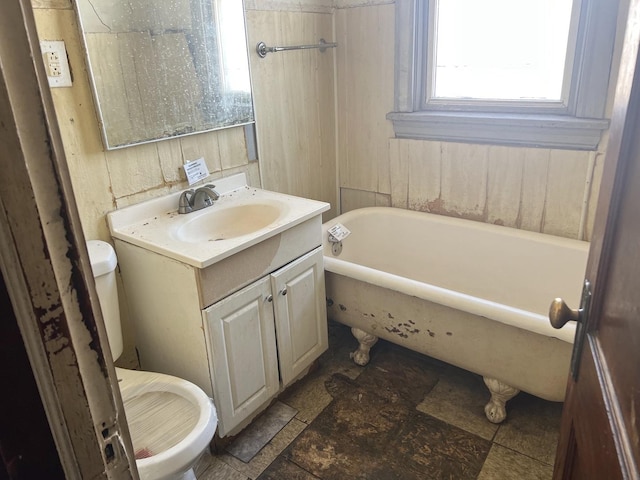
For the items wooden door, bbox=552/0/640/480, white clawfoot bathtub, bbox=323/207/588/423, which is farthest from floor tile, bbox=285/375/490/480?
wooden door, bbox=552/0/640/480

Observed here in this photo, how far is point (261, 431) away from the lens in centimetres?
198

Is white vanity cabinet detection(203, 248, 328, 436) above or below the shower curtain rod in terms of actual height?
below

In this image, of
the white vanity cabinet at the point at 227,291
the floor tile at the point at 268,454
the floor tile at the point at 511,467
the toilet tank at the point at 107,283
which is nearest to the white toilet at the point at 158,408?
the toilet tank at the point at 107,283

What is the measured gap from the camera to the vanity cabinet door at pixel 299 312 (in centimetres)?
196

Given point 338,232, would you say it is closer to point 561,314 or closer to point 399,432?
point 399,432

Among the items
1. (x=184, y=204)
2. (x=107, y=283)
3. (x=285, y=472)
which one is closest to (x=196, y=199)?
(x=184, y=204)

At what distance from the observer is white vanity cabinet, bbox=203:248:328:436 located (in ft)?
5.71

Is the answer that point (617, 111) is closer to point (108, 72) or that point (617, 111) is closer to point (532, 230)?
point (108, 72)

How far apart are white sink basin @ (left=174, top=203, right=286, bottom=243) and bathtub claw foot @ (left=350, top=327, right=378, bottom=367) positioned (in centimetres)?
68

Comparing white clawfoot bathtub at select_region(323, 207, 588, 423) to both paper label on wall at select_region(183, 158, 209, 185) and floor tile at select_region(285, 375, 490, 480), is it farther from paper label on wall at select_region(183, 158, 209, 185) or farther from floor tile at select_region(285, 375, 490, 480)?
paper label on wall at select_region(183, 158, 209, 185)

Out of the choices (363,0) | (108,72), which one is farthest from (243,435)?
(363,0)

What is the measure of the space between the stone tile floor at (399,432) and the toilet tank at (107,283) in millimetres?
600

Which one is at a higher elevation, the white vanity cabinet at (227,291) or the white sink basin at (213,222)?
the white sink basin at (213,222)

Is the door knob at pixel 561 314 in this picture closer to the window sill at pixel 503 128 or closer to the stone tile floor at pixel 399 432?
the stone tile floor at pixel 399 432
